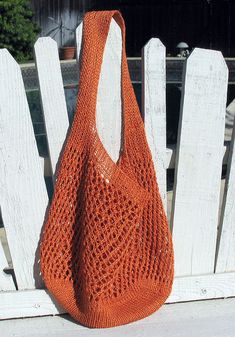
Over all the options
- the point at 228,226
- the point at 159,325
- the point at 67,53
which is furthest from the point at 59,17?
the point at 159,325

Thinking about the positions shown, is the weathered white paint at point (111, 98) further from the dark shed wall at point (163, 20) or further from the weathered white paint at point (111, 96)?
the dark shed wall at point (163, 20)

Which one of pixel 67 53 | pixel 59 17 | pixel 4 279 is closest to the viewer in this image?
pixel 4 279

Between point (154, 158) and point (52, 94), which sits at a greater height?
point (52, 94)

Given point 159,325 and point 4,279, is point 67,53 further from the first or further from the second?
point 159,325

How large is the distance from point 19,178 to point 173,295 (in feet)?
2.19

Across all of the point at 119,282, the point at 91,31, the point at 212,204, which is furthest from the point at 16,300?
the point at 91,31

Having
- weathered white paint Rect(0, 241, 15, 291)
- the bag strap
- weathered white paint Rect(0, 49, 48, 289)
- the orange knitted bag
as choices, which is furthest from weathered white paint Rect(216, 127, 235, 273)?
weathered white paint Rect(0, 241, 15, 291)

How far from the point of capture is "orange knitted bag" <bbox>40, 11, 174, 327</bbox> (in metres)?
1.99

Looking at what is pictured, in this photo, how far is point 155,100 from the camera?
81.4 inches

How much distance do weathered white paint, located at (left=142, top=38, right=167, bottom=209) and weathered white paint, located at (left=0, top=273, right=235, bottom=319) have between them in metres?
0.33

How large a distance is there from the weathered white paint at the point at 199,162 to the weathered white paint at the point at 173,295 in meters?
0.05

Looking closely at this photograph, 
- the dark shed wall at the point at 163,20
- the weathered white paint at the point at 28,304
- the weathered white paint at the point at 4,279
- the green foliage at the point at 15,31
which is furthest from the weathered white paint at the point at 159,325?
the dark shed wall at the point at 163,20

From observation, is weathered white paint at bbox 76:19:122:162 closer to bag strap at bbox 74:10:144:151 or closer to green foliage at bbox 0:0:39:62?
bag strap at bbox 74:10:144:151

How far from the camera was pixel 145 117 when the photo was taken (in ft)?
6.84
